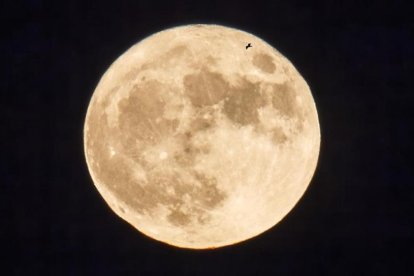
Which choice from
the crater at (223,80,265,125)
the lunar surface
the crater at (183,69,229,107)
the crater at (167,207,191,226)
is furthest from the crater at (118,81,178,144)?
the crater at (167,207,191,226)

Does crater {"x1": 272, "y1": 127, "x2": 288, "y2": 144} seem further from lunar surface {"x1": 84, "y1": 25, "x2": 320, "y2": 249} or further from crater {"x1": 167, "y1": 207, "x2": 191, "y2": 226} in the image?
crater {"x1": 167, "y1": 207, "x2": 191, "y2": 226}

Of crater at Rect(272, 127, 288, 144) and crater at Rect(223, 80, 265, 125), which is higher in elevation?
crater at Rect(223, 80, 265, 125)

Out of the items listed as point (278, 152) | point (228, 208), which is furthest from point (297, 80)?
point (228, 208)

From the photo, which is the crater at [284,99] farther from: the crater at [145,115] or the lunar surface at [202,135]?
the crater at [145,115]

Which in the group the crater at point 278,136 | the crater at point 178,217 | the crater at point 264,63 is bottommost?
the crater at point 178,217

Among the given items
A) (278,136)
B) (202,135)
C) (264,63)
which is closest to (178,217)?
(202,135)

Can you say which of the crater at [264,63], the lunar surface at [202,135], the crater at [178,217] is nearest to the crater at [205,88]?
the lunar surface at [202,135]
